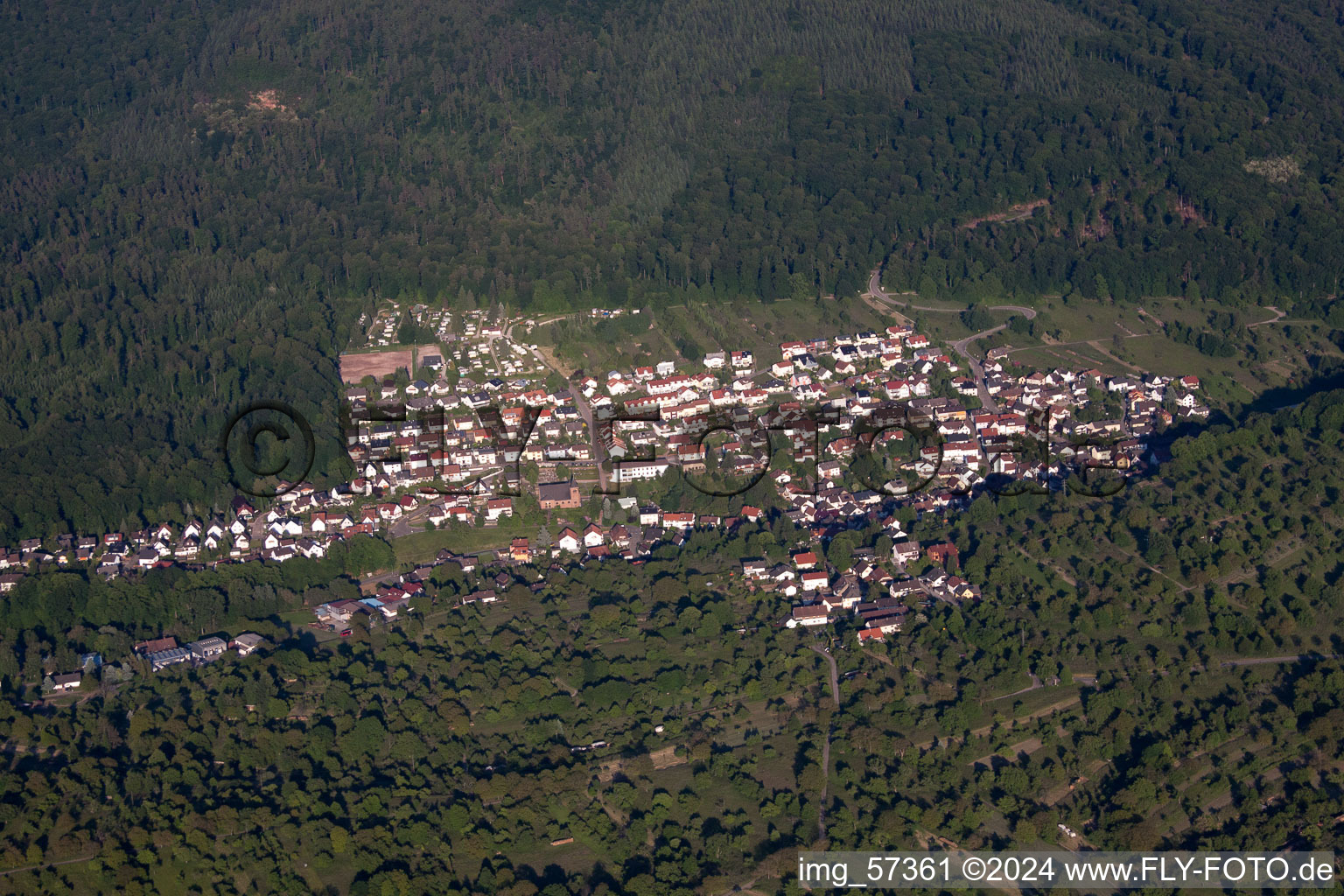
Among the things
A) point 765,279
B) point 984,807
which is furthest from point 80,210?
point 984,807

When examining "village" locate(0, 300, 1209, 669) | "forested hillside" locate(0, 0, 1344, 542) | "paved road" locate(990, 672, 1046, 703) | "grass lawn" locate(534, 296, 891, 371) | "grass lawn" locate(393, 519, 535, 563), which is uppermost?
"forested hillside" locate(0, 0, 1344, 542)

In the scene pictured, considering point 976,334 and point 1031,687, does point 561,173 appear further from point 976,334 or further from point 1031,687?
point 1031,687

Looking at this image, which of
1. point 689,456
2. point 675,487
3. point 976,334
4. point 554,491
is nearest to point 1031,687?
point 675,487

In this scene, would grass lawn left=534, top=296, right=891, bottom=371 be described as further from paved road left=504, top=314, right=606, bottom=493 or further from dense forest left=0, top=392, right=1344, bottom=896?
dense forest left=0, top=392, right=1344, bottom=896

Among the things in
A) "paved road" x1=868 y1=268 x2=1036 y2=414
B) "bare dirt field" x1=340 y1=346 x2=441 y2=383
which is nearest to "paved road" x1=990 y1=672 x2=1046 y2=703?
"paved road" x1=868 y1=268 x2=1036 y2=414

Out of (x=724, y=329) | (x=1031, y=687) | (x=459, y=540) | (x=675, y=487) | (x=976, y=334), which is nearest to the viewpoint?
(x=1031, y=687)

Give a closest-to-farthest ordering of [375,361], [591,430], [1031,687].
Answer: [1031,687] < [591,430] < [375,361]

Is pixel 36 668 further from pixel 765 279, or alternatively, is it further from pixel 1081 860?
pixel 765 279

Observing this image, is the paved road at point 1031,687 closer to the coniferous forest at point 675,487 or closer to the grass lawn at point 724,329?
the coniferous forest at point 675,487
